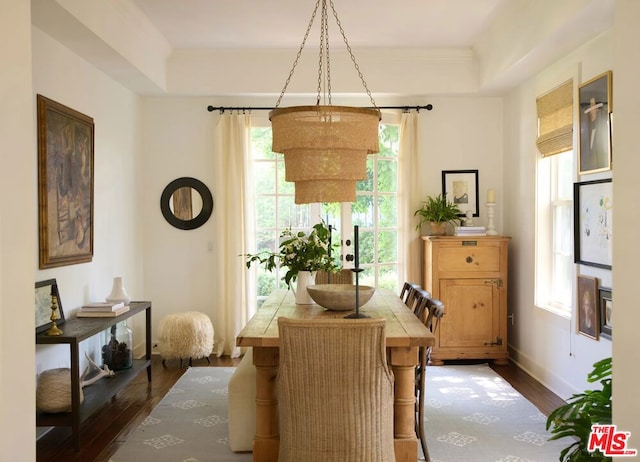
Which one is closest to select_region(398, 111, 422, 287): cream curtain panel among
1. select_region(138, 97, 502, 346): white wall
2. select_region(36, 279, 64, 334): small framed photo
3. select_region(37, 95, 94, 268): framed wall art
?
select_region(138, 97, 502, 346): white wall

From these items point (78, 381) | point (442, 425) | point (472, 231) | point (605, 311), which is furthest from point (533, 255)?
point (78, 381)

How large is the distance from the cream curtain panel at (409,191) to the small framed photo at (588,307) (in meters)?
1.94

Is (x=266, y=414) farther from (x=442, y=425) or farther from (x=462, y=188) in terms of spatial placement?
(x=462, y=188)

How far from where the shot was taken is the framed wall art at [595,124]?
377 cm

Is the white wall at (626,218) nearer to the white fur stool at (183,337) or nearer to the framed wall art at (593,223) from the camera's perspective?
the framed wall art at (593,223)

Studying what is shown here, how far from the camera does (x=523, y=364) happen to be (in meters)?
5.34

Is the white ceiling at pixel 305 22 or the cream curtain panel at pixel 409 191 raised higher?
the white ceiling at pixel 305 22

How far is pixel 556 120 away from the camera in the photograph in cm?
457

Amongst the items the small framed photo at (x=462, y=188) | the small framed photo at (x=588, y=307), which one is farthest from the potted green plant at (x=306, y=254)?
the small framed photo at (x=462, y=188)

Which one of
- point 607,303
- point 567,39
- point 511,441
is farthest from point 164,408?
point 567,39

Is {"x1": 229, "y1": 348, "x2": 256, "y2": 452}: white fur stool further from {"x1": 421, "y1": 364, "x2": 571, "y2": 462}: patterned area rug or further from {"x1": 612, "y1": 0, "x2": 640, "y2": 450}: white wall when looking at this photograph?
{"x1": 612, "y1": 0, "x2": 640, "y2": 450}: white wall

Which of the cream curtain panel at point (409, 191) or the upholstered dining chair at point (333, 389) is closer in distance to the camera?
the upholstered dining chair at point (333, 389)

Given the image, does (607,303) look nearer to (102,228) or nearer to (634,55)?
(634,55)

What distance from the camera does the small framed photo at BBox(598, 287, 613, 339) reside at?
381cm
